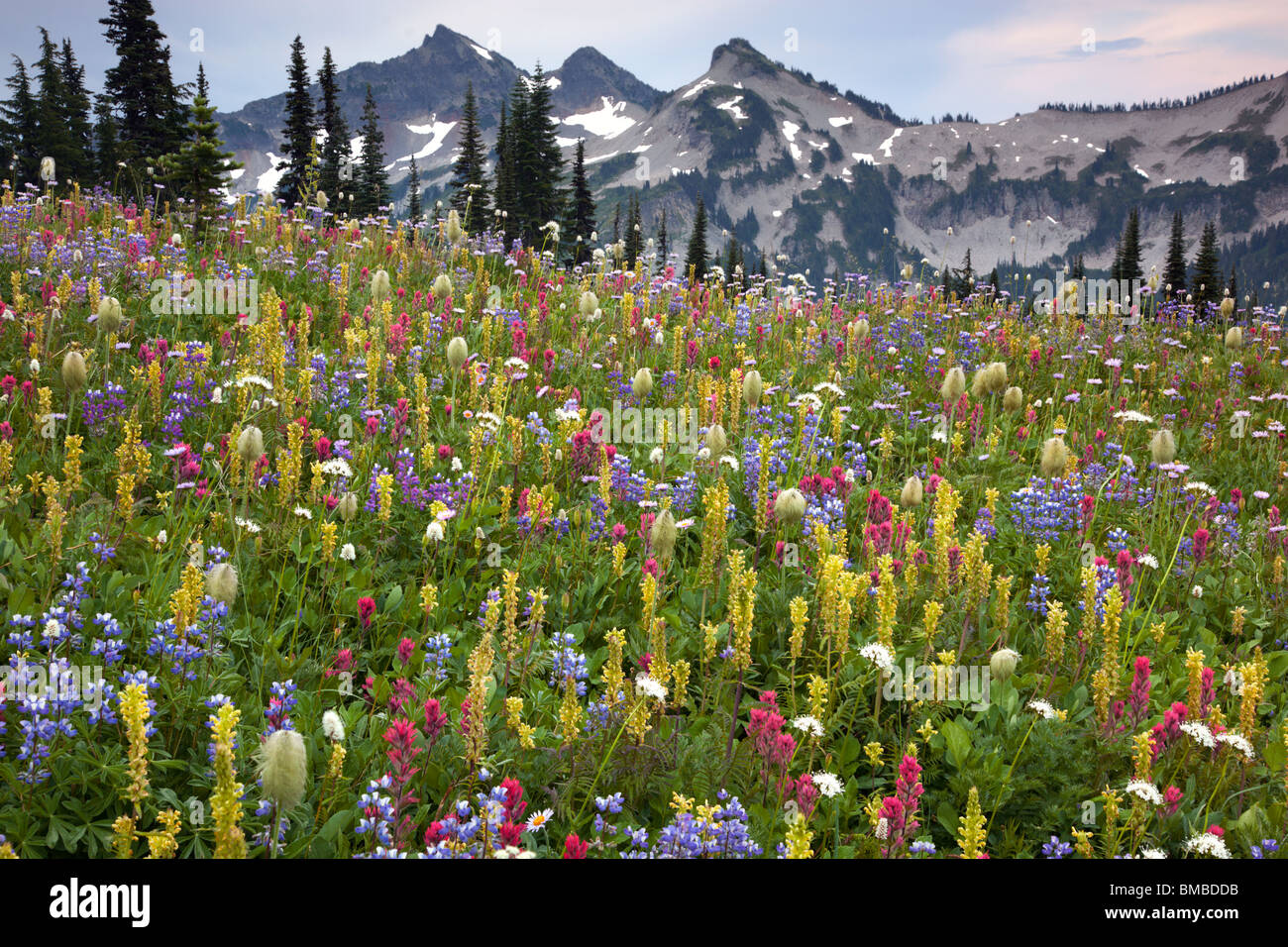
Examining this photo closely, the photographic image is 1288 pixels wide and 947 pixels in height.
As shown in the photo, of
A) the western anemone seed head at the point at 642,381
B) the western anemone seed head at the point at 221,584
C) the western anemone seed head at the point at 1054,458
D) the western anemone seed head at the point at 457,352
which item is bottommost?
the western anemone seed head at the point at 221,584

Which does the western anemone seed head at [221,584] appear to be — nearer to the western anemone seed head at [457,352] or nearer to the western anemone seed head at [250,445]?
the western anemone seed head at [250,445]

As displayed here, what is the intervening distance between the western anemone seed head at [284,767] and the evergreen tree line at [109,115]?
41.9 ft

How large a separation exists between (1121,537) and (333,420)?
5.79 metres

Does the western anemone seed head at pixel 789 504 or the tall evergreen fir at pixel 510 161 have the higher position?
the tall evergreen fir at pixel 510 161

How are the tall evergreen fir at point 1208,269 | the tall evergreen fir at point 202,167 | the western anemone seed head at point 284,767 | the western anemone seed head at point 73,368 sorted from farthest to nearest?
the tall evergreen fir at point 1208,269, the tall evergreen fir at point 202,167, the western anemone seed head at point 73,368, the western anemone seed head at point 284,767

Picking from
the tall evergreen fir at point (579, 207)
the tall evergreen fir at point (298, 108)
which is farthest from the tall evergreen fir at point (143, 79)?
the tall evergreen fir at point (579, 207)

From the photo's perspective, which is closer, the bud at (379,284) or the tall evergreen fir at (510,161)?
the bud at (379,284)

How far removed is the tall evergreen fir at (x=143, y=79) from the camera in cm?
2900

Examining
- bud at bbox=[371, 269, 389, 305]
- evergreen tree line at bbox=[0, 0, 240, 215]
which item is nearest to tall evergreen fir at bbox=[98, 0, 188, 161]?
evergreen tree line at bbox=[0, 0, 240, 215]

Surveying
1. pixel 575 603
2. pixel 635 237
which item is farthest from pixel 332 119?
pixel 575 603

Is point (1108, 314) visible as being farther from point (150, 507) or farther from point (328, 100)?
point (328, 100)

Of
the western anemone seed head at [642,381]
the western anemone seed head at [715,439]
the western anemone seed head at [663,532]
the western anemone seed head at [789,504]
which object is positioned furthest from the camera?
the western anemone seed head at [642,381]

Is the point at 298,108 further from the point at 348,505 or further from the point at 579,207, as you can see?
the point at 348,505

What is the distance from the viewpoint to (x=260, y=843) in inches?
108
